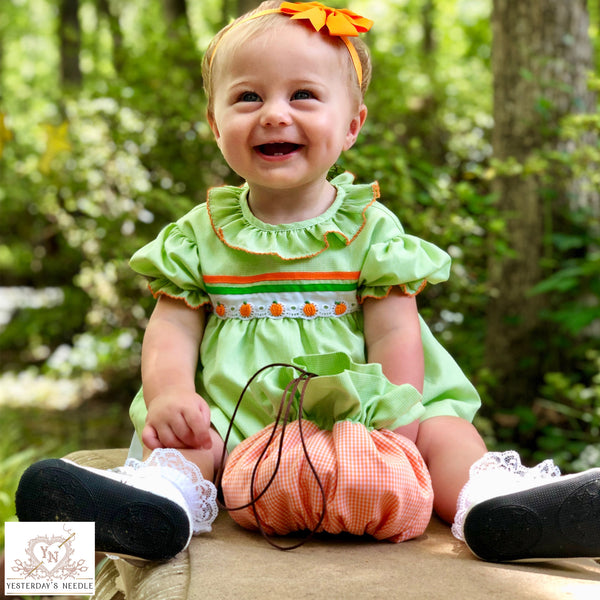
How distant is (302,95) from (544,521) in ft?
3.53

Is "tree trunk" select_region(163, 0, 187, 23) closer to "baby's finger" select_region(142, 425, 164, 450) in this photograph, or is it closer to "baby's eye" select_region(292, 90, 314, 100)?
"baby's eye" select_region(292, 90, 314, 100)

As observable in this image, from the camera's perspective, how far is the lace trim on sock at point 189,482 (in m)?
1.67

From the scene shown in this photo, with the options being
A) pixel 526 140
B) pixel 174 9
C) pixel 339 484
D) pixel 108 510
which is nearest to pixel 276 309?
pixel 339 484

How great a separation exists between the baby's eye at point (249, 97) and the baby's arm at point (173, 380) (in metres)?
0.54

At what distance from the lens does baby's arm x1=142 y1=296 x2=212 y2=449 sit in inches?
69.9

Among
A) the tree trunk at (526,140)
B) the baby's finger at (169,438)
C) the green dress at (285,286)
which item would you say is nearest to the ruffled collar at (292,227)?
the green dress at (285,286)

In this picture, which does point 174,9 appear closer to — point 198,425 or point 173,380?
point 173,380

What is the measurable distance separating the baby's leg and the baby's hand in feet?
1.67

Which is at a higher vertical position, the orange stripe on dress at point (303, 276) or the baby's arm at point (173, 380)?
the orange stripe on dress at point (303, 276)

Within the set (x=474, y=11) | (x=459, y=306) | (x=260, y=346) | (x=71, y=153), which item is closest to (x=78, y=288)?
(x=71, y=153)

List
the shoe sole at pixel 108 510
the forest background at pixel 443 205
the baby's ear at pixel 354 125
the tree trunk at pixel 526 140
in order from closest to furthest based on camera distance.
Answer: the shoe sole at pixel 108 510
the baby's ear at pixel 354 125
the forest background at pixel 443 205
the tree trunk at pixel 526 140

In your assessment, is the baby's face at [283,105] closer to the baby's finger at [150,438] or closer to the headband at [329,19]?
the headband at [329,19]

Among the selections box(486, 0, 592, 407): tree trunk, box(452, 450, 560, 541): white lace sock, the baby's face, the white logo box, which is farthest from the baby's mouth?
box(486, 0, 592, 407): tree trunk

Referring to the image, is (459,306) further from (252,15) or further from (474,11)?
(474,11)
